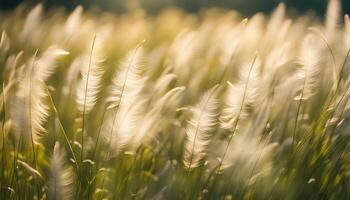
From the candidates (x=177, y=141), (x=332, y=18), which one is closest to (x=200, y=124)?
(x=177, y=141)

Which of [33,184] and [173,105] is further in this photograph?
[173,105]

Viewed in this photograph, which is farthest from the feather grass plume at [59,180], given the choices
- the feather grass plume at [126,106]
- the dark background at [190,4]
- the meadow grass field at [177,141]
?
the dark background at [190,4]

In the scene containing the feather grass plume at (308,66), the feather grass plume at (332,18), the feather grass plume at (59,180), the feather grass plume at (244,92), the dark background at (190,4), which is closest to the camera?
the feather grass plume at (59,180)

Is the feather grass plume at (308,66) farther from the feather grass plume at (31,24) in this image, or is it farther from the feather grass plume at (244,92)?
the feather grass plume at (31,24)

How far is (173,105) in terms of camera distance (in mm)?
1400

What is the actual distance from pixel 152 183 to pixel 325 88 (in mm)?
585

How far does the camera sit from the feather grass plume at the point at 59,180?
1125mm

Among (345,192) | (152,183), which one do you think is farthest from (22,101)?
(345,192)

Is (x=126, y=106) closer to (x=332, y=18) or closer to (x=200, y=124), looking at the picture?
(x=200, y=124)

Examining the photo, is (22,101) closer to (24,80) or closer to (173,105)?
(24,80)

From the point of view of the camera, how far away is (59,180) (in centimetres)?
113

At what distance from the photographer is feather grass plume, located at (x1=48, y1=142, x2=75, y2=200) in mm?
1125

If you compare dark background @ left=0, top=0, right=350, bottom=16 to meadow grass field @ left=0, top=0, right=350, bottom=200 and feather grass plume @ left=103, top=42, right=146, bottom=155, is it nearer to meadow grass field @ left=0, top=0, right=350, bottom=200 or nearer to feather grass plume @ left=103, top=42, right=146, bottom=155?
meadow grass field @ left=0, top=0, right=350, bottom=200

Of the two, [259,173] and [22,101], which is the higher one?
[22,101]
